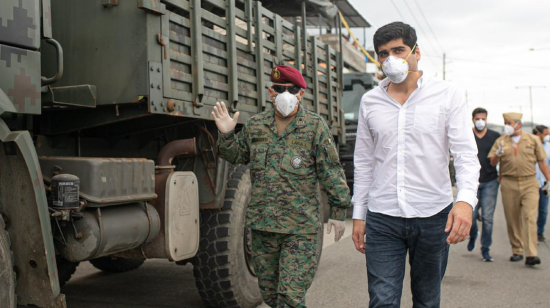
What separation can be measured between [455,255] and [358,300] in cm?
305

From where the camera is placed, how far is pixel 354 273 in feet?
23.7

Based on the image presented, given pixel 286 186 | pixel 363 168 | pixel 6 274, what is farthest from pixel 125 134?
pixel 363 168

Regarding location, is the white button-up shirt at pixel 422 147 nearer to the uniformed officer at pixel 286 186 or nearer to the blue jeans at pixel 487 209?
the uniformed officer at pixel 286 186

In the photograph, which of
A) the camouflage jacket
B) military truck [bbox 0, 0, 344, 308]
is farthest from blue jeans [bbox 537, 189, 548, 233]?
the camouflage jacket

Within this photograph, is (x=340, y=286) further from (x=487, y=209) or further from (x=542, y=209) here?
(x=542, y=209)

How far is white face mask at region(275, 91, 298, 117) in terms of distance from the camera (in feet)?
13.3

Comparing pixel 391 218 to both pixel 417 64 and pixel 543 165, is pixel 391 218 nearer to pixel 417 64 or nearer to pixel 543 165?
pixel 417 64

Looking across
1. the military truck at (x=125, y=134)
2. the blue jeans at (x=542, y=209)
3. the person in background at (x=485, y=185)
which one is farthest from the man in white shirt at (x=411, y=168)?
the blue jeans at (x=542, y=209)

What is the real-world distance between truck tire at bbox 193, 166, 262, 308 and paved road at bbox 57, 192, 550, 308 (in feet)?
1.82

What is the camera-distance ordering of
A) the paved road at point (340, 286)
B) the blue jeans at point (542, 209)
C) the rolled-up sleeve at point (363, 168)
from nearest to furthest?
the rolled-up sleeve at point (363, 168) → the paved road at point (340, 286) → the blue jeans at point (542, 209)

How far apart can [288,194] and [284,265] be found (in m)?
0.43

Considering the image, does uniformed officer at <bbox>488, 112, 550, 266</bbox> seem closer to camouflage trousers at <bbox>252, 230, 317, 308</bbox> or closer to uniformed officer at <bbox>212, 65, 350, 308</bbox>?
uniformed officer at <bbox>212, 65, 350, 308</bbox>

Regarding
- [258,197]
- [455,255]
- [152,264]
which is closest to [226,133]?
[258,197]

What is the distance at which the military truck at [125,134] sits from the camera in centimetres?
352
